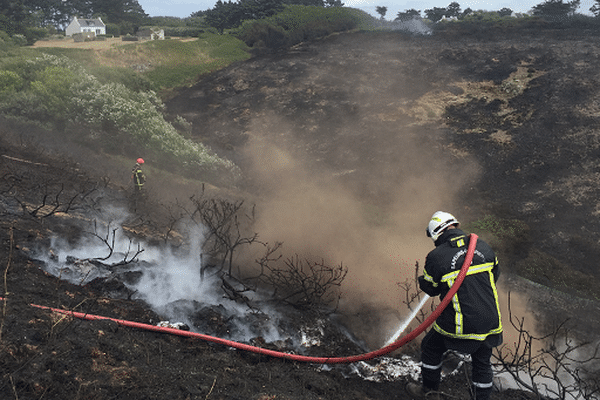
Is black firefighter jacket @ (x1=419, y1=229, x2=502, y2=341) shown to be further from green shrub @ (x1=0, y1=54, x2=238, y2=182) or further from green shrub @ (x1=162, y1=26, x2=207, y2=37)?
green shrub @ (x1=162, y1=26, x2=207, y2=37)

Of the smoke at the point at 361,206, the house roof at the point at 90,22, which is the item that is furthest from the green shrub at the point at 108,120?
the house roof at the point at 90,22

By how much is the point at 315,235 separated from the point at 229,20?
3418cm

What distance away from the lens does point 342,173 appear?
1447 centimetres

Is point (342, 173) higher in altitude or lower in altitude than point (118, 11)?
lower

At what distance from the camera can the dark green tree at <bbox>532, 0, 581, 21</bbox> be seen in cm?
2564

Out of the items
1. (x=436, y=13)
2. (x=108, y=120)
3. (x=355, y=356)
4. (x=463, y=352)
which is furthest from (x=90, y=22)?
(x=463, y=352)

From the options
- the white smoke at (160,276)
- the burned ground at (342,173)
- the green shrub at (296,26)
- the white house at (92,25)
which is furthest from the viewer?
the white house at (92,25)

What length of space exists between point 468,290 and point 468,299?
8cm

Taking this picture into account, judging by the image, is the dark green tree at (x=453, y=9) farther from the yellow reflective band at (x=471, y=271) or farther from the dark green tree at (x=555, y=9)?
the yellow reflective band at (x=471, y=271)

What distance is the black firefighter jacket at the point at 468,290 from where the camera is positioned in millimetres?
3703

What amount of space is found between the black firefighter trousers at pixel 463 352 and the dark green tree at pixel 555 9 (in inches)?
1102

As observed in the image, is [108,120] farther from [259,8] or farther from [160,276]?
[259,8]

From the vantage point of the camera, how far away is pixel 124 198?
360 inches

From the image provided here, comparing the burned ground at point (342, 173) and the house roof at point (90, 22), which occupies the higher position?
the house roof at point (90, 22)
